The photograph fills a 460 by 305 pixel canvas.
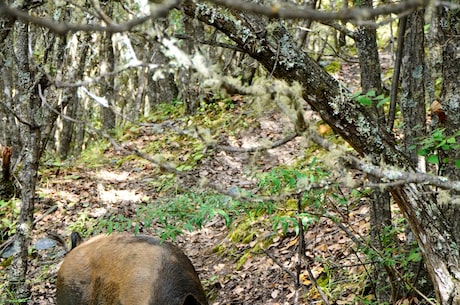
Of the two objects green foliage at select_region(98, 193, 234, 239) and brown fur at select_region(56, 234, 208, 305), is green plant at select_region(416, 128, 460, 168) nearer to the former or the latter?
green foliage at select_region(98, 193, 234, 239)

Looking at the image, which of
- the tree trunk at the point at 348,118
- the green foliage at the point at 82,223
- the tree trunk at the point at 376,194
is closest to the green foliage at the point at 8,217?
the green foliage at the point at 82,223

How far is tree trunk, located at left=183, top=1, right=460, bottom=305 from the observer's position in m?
3.12

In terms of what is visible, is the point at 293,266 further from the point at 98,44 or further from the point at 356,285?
the point at 98,44

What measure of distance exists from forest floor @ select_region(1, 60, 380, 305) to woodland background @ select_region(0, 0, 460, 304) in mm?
24

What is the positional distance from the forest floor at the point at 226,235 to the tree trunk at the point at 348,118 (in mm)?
281

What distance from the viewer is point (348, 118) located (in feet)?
10.4

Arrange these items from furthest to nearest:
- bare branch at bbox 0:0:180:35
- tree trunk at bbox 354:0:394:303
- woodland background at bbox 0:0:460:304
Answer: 1. tree trunk at bbox 354:0:394:303
2. woodland background at bbox 0:0:460:304
3. bare branch at bbox 0:0:180:35

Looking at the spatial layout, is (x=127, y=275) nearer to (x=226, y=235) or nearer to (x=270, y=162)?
(x=226, y=235)

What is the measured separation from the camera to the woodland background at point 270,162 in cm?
230

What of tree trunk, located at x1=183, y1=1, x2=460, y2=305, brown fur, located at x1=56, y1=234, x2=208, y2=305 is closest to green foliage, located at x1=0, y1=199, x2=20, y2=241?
brown fur, located at x1=56, y1=234, x2=208, y2=305

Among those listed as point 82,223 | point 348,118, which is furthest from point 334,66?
point 348,118

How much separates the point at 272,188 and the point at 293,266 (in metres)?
2.30

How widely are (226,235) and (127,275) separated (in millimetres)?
2832

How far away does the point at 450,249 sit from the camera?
3.28 metres
